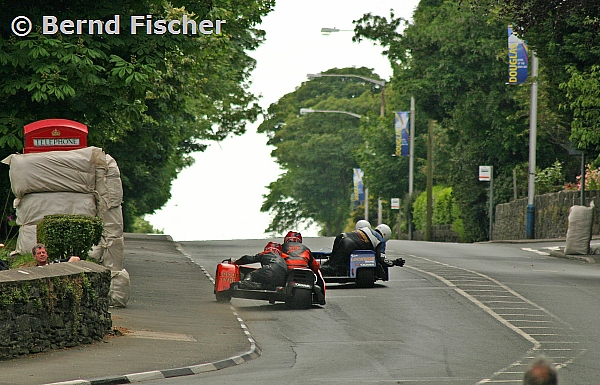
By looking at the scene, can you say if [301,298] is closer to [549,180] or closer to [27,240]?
[27,240]

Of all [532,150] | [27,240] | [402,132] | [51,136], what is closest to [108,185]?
[51,136]

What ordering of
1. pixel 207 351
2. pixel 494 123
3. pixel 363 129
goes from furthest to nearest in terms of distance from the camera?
pixel 363 129
pixel 494 123
pixel 207 351

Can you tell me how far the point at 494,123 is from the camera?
A: 5584cm

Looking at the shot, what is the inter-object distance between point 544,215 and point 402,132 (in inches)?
952

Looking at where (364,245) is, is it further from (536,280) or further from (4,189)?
(4,189)

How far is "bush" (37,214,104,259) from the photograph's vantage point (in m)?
17.6

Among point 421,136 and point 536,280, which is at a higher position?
point 421,136

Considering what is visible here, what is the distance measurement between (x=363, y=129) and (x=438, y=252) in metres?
51.0

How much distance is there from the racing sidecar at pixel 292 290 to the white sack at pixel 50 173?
138 inches

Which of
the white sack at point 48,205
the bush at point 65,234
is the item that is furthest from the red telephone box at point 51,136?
the bush at point 65,234

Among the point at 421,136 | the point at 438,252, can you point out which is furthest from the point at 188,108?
the point at 421,136

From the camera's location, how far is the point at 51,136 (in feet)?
64.5

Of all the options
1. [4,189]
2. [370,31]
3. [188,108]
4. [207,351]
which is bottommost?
[207,351]

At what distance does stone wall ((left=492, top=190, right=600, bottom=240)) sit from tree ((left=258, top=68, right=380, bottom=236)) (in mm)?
44877
